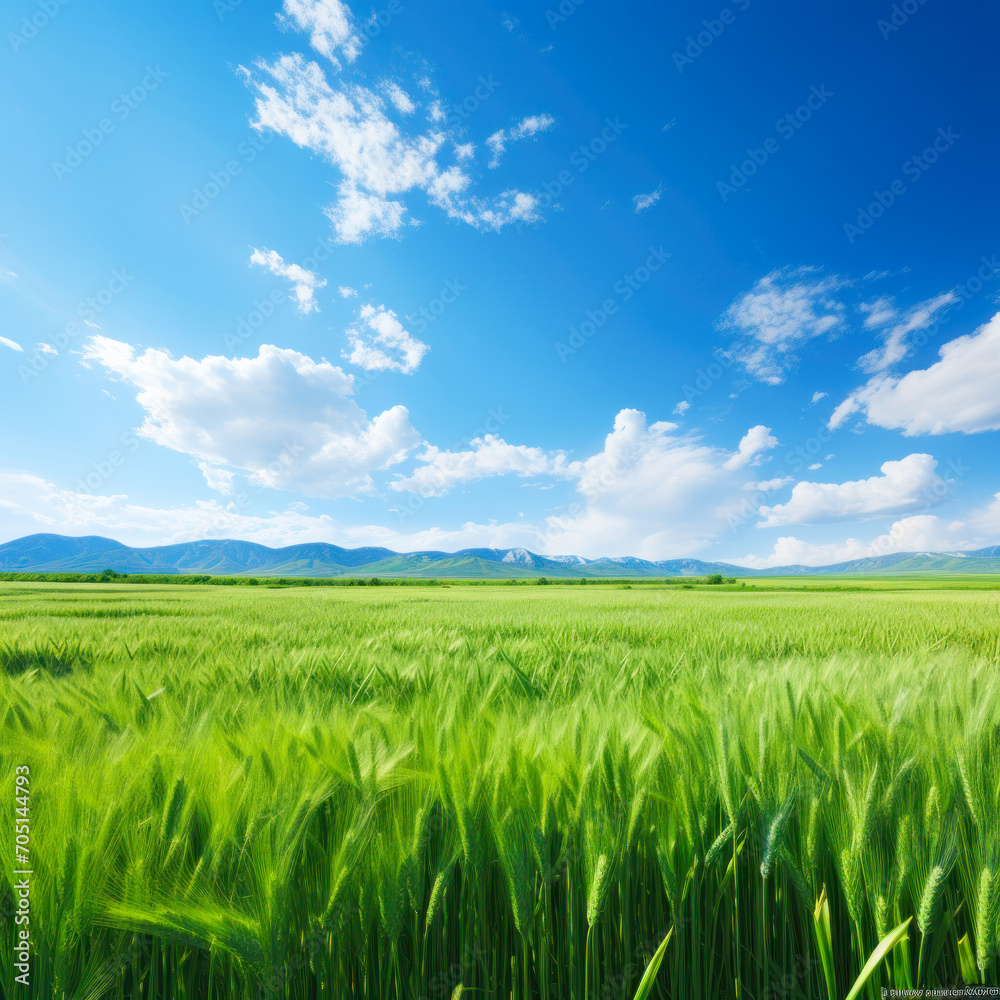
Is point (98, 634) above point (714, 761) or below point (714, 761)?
below

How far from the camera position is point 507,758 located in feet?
3.19

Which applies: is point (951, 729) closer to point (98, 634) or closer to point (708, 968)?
point (708, 968)

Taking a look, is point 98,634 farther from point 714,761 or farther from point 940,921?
point 940,921

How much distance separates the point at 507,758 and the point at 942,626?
20.4 feet

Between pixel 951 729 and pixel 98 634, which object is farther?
pixel 98 634

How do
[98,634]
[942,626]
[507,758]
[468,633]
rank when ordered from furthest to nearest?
[942,626] → [468,633] → [98,634] → [507,758]

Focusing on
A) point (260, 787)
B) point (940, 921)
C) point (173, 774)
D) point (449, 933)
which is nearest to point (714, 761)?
point (940, 921)

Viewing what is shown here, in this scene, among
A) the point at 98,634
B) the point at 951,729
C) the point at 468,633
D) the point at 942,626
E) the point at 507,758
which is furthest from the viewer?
the point at 942,626

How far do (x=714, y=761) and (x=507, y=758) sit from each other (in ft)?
1.69

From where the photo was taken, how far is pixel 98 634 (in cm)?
393

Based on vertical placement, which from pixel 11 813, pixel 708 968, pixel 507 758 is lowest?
pixel 708 968

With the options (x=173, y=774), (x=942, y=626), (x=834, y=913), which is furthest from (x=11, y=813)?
(x=942, y=626)

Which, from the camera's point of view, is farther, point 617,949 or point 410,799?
point 410,799

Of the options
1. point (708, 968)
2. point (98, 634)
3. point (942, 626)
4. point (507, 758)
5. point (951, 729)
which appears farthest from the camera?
point (942, 626)
